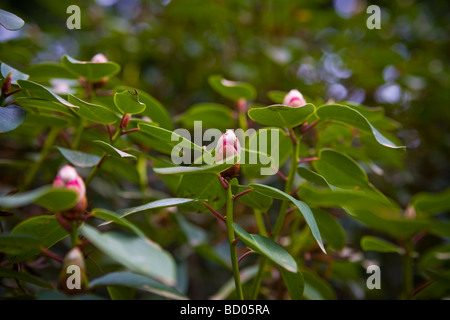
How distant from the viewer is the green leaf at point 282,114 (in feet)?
2.02

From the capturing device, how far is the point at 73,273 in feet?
1.75

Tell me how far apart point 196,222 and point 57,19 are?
4.84 feet

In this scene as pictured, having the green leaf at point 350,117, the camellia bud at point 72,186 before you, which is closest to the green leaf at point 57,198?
the camellia bud at point 72,186

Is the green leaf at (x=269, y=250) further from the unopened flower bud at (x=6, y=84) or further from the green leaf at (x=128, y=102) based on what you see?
the unopened flower bud at (x=6, y=84)

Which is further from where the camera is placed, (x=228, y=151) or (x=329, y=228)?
(x=329, y=228)

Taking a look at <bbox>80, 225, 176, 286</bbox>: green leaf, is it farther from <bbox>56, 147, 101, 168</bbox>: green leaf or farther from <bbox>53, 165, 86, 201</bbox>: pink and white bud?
<bbox>56, 147, 101, 168</bbox>: green leaf

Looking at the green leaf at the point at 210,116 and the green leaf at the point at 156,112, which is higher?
the green leaf at the point at 210,116

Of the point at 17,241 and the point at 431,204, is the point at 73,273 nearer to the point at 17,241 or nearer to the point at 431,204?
the point at 17,241

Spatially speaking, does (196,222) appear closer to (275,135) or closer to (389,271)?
(389,271)

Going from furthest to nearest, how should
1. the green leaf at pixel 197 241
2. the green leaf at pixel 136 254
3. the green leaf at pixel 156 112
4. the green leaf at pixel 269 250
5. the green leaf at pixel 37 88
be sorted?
1. the green leaf at pixel 197 241
2. the green leaf at pixel 156 112
3. the green leaf at pixel 37 88
4. the green leaf at pixel 269 250
5. the green leaf at pixel 136 254

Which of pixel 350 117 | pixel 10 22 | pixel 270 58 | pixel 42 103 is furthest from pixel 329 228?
pixel 270 58

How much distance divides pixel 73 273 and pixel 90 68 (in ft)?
1.38

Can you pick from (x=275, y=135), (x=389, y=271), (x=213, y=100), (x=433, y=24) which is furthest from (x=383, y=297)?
(x=433, y=24)

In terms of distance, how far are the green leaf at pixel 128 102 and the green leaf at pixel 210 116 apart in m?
0.26
